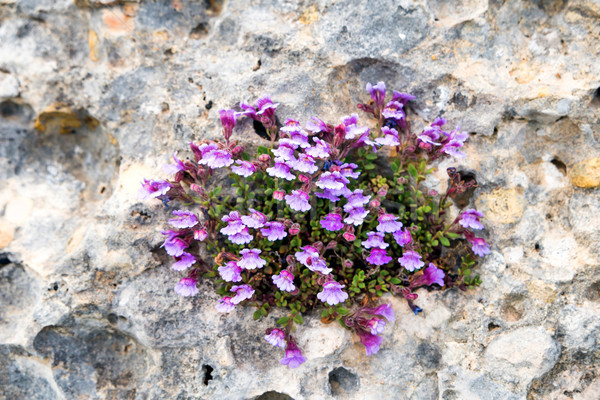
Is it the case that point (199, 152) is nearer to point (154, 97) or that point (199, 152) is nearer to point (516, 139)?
point (154, 97)

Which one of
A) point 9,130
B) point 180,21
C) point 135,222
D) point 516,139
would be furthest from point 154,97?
point 516,139

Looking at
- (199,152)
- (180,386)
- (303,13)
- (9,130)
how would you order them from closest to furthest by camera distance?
(180,386), (199,152), (303,13), (9,130)

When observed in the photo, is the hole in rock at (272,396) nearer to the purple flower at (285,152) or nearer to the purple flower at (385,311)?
the purple flower at (385,311)

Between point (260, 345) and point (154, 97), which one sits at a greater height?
point (154, 97)

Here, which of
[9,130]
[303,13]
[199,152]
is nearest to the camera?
[199,152]

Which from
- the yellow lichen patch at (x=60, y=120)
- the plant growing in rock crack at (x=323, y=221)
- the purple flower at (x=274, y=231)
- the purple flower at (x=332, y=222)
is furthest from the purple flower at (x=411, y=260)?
the yellow lichen patch at (x=60, y=120)

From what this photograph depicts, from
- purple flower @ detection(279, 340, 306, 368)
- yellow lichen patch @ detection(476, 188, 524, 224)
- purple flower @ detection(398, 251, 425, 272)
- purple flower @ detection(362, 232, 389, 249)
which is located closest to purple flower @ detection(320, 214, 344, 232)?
purple flower @ detection(362, 232, 389, 249)

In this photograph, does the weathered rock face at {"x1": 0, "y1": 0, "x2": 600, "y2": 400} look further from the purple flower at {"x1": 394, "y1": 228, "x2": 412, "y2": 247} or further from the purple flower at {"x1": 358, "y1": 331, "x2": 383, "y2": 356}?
the purple flower at {"x1": 394, "y1": 228, "x2": 412, "y2": 247}
